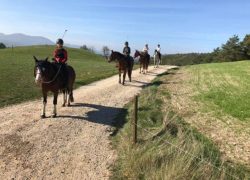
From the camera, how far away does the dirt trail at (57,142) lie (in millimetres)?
9359

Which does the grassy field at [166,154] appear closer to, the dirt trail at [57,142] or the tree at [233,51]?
the dirt trail at [57,142]

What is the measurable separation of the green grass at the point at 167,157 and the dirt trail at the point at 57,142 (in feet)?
1.86

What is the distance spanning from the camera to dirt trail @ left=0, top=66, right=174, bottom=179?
9359 millimetres

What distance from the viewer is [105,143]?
37.7 ft

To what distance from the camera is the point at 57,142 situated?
1137cm

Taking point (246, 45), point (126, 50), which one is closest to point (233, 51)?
point (246, 45)

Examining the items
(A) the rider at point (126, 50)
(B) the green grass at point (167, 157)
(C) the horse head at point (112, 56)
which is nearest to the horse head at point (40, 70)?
(B) the green grass at point (167, 157)

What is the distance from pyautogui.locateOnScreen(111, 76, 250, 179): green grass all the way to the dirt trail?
1.86ft

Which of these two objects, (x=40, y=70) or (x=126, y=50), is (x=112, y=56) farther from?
(x=40, y=70)

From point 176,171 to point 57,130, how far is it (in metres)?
5.49

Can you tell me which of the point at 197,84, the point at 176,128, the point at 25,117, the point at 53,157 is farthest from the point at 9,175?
the point at 197,84

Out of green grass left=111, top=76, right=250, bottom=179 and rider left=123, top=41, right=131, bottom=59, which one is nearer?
green grass left=111, top=76, right=250, bottom=179

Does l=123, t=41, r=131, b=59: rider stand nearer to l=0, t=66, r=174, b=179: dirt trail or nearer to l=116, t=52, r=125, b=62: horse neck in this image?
l=116, t=52, r=125, b=62: horse neck

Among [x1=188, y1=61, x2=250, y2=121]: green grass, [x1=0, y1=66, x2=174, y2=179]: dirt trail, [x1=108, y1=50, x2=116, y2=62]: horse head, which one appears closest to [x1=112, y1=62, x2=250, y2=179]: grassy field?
[x1=0, y1=66, x2=174, y2=179]: dirt trail
